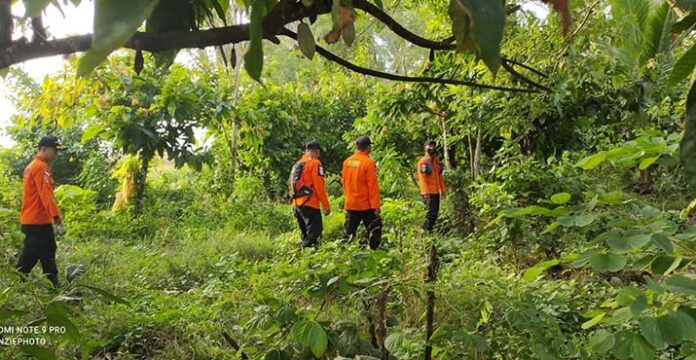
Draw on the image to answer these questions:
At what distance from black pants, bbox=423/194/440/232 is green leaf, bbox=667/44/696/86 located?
512 centimetres

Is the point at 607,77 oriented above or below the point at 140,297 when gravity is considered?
above

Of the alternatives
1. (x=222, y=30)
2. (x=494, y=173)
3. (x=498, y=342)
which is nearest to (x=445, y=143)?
(x=494, y=173)

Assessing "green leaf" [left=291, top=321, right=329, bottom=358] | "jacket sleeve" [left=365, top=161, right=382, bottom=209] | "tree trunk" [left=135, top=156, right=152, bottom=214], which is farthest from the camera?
"tree trunk" [left=135, top=156, right=152, bottom=214]

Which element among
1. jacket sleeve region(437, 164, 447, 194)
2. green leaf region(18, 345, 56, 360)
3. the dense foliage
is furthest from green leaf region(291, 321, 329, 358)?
jacket sleeve region(437, 164, 447, 194)

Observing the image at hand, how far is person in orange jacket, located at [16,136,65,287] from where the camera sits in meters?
3.73

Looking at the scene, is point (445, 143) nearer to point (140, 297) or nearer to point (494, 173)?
point (494, 173)

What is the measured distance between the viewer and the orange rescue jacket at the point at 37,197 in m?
3.76

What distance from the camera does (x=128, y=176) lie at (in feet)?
22.2

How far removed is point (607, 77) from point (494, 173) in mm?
1222

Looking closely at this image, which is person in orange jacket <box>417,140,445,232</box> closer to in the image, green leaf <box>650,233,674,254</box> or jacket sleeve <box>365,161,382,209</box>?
jacket sleeve <box>365,161,382,209</box>

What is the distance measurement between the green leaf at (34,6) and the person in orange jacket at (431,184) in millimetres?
5619

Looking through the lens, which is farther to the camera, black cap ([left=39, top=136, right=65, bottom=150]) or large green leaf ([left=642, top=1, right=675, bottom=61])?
black cap ([left=39, top=136, right=65, bottom=150])

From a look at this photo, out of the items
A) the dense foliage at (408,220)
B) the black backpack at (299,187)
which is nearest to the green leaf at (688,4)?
the dense foliage at (408,220)

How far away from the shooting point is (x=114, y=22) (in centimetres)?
38
